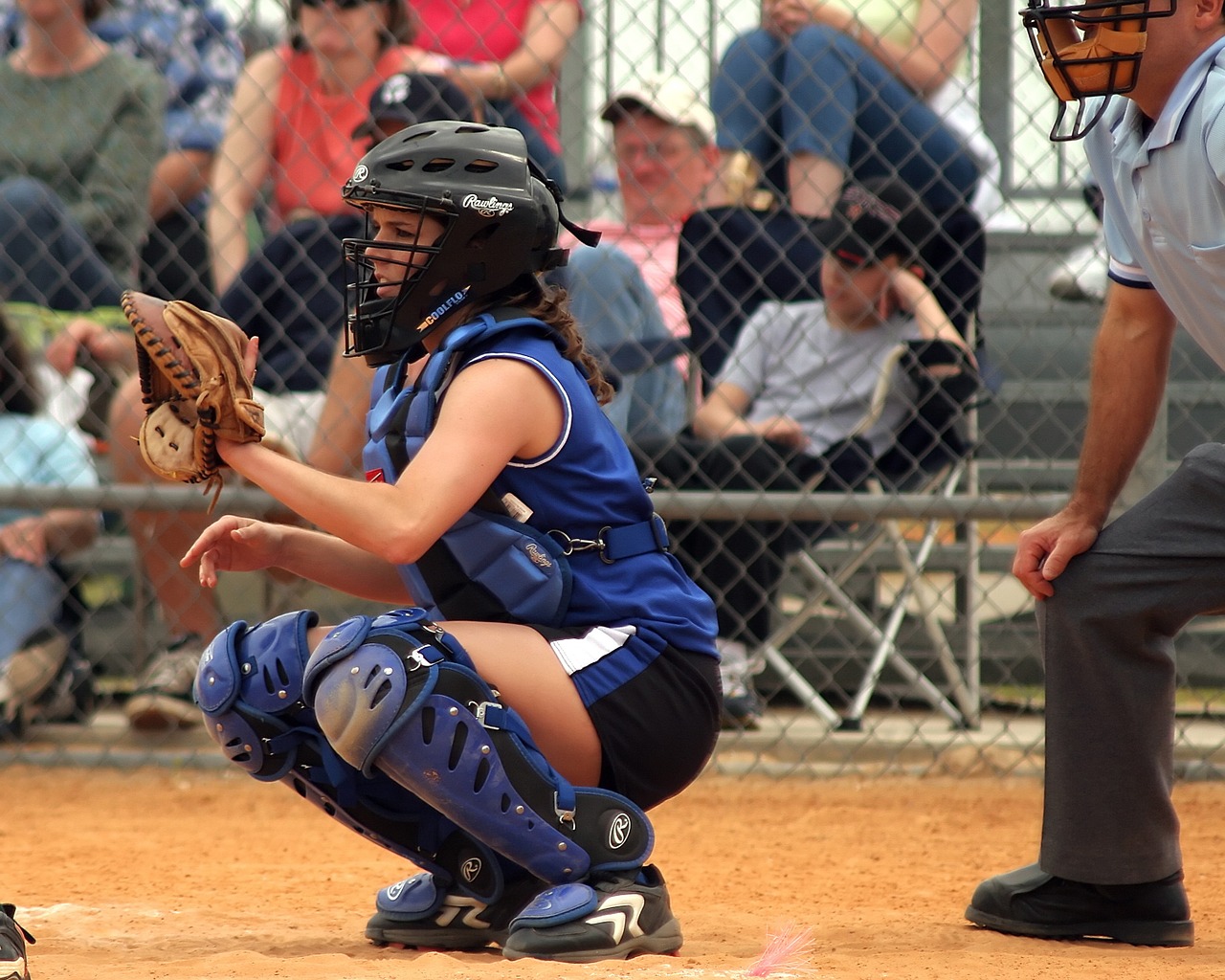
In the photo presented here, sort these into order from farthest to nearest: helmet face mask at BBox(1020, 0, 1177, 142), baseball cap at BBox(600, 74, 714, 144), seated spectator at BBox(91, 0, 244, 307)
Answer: seated spectator at BBox(91, 0, 244, 307)
baseball cap at BBox(600, 74, 714, 144)
helmet face mask at BBox(1020, 0, 1177, 142)

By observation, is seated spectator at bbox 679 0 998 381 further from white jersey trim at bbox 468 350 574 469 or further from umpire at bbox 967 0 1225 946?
white jersey trim at bbox 468 350 574 469

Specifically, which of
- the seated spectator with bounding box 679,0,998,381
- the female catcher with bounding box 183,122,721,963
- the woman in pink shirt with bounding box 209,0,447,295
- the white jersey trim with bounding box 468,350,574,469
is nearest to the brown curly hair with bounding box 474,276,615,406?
the female catcher with bounding box 183,122,721,963

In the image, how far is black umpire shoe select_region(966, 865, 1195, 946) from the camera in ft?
8.98

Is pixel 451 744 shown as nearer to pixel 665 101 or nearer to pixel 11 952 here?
pixel 11 952

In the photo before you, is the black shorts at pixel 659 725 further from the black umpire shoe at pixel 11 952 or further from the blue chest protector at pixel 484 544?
the black umpire shoe at pixel 11 952

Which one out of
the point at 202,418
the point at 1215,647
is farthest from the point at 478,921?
the point at 1215,647

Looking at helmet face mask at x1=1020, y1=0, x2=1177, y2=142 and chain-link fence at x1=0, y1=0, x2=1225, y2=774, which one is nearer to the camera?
helmet face mask at x1=1020, y1=0, x2=1177, y2=142

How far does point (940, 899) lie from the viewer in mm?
3189

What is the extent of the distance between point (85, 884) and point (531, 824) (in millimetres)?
1388

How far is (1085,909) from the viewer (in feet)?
9.14

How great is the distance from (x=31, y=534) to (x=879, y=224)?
2.93 metres

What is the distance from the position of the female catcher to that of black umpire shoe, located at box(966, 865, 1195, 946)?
660 mm

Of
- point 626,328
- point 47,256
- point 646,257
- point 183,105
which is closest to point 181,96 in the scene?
point 183,105

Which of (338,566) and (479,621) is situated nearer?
(479,621)
